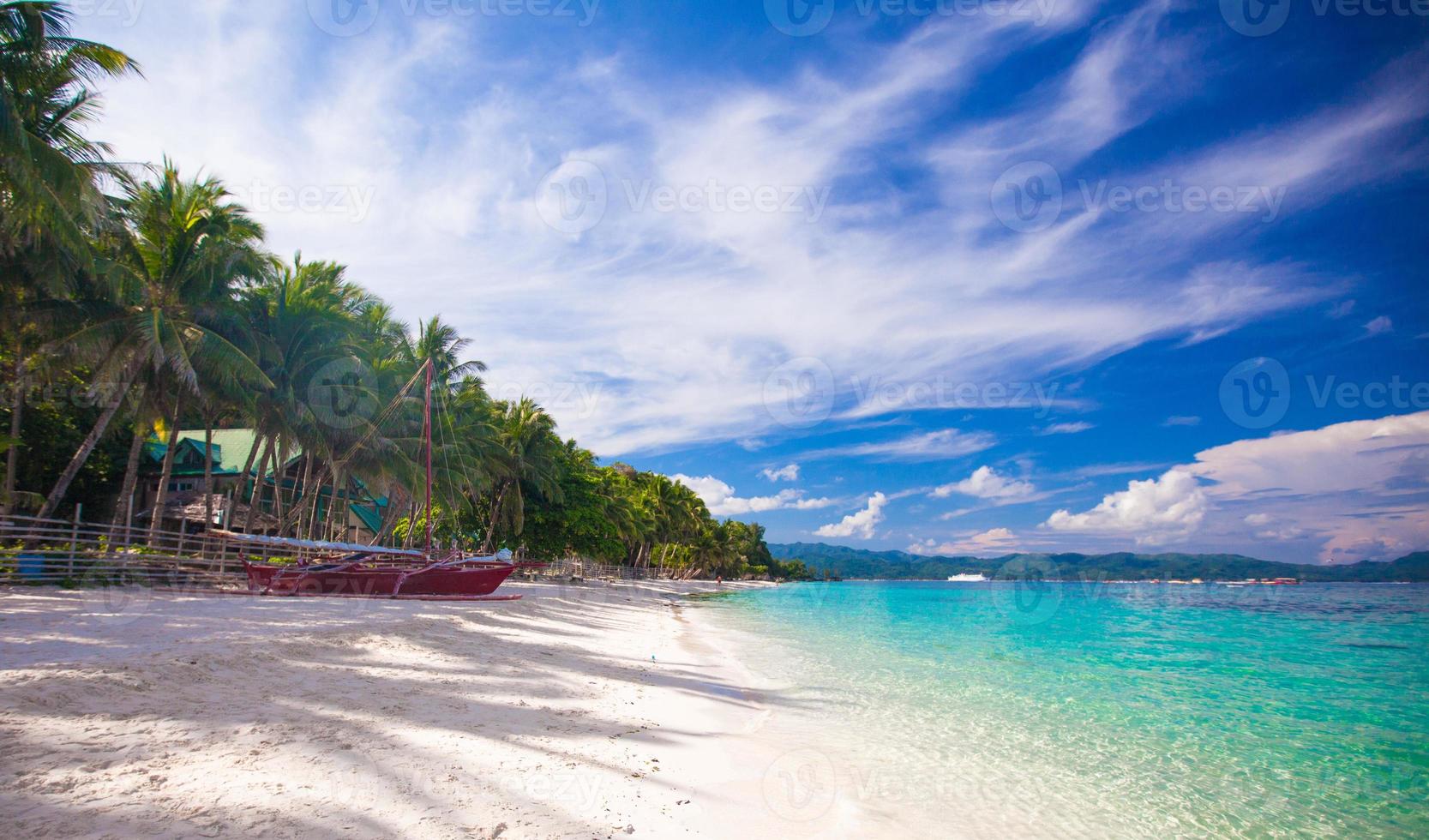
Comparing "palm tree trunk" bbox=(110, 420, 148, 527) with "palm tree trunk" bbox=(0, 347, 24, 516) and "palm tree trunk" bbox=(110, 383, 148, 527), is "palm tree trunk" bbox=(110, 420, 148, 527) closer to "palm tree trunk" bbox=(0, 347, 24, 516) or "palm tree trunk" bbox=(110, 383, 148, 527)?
"palm tree trunk" bbox=(110, 383, 148, 527)

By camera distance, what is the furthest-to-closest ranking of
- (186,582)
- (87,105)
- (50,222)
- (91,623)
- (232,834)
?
(186,582) < (87,105) < (50,222) < (91,623) < (232,834)

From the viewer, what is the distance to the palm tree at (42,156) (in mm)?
10727

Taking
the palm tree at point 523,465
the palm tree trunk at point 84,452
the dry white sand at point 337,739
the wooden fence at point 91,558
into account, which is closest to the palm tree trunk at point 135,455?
the palm tree trunk at point 84,452

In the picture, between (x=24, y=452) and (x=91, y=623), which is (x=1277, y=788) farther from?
(x=24, y=452)

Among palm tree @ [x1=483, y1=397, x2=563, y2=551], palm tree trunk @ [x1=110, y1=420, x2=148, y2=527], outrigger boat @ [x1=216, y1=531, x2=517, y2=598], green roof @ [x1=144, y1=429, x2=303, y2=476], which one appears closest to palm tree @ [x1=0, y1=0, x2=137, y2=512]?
palm tree trunk @ [x1=110, y1=420, x2=148, y2=527]

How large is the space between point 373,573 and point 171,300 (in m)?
8.45

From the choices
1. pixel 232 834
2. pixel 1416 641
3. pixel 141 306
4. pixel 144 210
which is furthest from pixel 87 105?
pixel 1416 641

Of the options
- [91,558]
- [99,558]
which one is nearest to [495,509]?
[99,558]

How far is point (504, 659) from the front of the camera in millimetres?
9633

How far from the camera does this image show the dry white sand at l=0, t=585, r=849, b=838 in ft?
12.2

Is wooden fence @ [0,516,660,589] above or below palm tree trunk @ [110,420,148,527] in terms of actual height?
below

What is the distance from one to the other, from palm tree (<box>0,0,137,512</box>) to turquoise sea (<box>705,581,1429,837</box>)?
14.1 m

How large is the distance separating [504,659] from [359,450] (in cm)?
1635

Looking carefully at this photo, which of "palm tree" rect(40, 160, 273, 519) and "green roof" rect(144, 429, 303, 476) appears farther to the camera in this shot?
"green roof" rect(144, 429, 303, 476)
